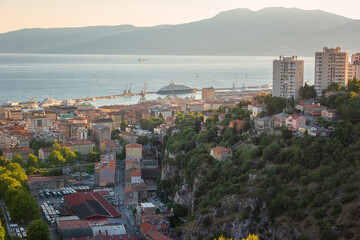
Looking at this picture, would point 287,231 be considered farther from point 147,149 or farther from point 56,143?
point 56,143

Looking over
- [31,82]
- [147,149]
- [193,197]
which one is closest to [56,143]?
[147,149]

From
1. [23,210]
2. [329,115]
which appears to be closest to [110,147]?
[23,210]

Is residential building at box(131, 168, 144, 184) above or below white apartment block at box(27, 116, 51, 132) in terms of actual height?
below

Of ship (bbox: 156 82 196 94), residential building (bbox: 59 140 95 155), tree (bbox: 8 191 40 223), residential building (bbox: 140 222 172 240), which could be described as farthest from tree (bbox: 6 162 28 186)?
ship (bbox: 156 82 196 94)

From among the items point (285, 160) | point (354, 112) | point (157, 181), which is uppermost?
point (354, 112)

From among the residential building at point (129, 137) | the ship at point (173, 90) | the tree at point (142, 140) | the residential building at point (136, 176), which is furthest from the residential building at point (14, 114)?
the ship at point (173, 90)

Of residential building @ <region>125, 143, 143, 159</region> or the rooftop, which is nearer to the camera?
the rooftop

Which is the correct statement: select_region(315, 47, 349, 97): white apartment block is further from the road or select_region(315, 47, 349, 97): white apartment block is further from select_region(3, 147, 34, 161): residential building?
select_region(3, 147, 34, 161): residential building
